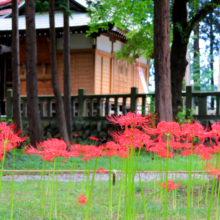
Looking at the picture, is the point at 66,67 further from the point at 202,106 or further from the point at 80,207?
the point at 80,207

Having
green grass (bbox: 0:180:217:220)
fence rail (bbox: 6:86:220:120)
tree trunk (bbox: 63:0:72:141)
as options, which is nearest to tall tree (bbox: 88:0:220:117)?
fence rail (bbox: 6:86:220:120)

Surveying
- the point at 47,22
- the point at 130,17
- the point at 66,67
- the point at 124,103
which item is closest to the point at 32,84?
the point at 66,67

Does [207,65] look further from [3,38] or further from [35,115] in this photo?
[35,115]

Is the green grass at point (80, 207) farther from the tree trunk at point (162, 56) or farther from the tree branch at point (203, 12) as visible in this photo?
the tree branch at point (203, 12)

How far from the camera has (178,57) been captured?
1241cm

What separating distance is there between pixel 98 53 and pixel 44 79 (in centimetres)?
330

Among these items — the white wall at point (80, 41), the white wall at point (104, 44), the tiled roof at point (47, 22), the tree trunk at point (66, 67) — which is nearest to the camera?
the tree trunk at point (66, 67)

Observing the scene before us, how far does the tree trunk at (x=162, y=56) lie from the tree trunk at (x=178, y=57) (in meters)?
2.48

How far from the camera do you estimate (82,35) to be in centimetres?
1769

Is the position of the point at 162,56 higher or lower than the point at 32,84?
higher

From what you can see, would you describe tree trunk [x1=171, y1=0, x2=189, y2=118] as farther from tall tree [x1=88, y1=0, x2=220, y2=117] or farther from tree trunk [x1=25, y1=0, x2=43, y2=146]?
tree trunk [x1=25, y1=0, x2=43, y2=146]

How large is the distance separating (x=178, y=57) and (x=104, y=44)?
6.77 meters

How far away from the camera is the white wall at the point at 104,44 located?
17825 mm

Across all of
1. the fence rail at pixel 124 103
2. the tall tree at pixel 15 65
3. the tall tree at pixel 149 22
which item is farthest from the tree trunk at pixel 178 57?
the tall tree at pixel 15 65
